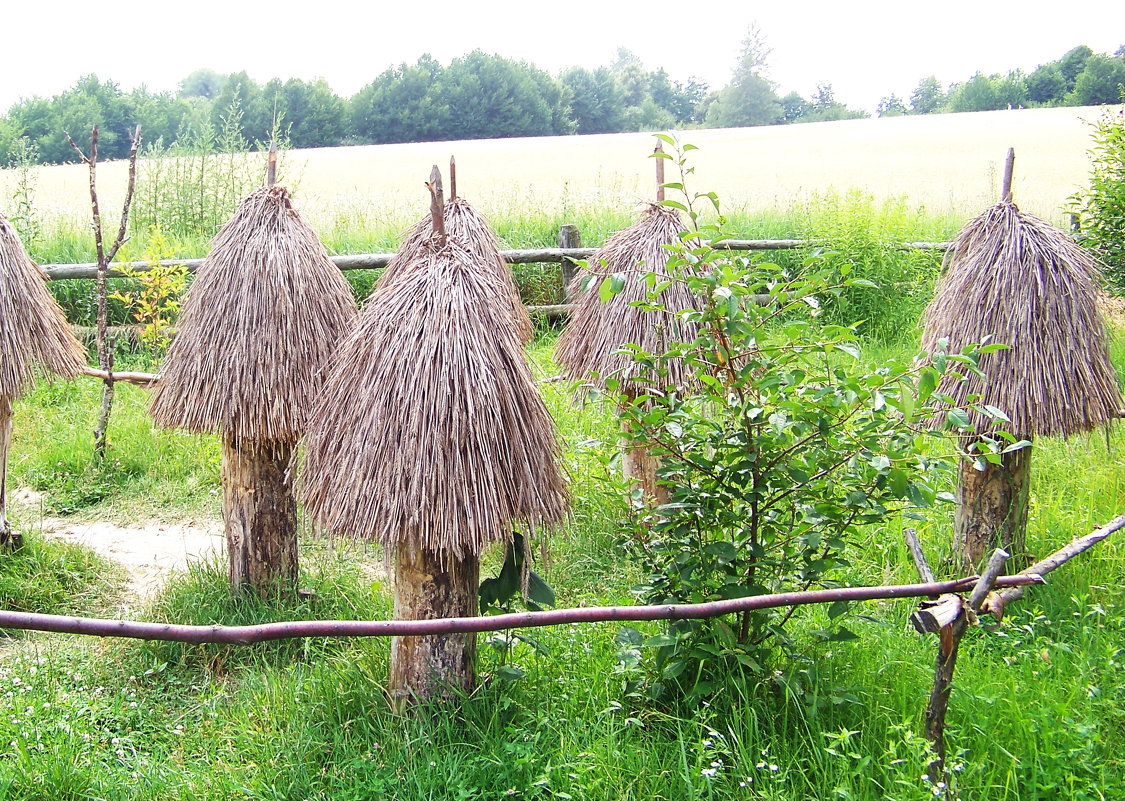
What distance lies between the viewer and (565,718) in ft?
9.84

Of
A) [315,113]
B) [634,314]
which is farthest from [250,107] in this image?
[634,314]

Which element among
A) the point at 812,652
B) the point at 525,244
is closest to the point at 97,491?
the point at 812,652

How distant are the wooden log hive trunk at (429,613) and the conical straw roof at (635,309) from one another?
1.33 m

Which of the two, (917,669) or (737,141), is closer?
(917,669)

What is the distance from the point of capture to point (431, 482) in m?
2.81

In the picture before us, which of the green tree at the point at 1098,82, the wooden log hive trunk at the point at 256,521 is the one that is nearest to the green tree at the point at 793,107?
the green tree at the point at 1098,82

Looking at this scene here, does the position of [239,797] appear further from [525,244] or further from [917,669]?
[525,244]

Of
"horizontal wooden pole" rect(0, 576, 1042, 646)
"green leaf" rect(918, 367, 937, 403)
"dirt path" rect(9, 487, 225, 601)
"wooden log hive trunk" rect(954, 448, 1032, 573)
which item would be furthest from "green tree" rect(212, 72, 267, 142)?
"green leaf" rect(918, 367, 937, 403)

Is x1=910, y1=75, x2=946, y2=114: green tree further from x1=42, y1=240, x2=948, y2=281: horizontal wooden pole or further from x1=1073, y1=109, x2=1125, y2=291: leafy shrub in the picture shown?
x1=1073, y1=109, x2=1125, y2=291: leafy shrub

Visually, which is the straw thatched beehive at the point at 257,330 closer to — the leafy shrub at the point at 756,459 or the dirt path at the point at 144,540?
the dirt path at the point at 144,540

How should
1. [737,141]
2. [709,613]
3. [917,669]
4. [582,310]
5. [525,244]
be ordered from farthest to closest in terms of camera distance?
[737,141], [525,244], [582,310], [917,669], [709,613]

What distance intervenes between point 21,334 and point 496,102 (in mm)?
46159

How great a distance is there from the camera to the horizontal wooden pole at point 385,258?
8648 millimetres

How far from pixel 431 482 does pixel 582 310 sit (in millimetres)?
2113
